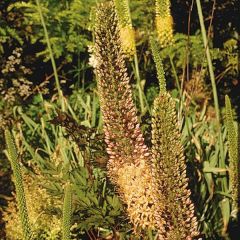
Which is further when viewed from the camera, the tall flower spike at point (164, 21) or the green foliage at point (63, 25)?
the green foliage at point (63, 25)

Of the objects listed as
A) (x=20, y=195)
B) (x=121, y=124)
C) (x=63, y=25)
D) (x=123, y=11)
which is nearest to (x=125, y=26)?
(x=123, y=11)

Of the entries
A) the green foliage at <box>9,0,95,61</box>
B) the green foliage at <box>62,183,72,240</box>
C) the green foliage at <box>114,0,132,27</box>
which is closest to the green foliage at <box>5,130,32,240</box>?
the green foliage at <box>62,183,72,240</box>

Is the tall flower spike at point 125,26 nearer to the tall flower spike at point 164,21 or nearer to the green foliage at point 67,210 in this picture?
the tall flower spike at point 164,21

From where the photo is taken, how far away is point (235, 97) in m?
5.08

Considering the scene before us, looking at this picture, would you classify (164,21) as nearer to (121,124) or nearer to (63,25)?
(121,124)

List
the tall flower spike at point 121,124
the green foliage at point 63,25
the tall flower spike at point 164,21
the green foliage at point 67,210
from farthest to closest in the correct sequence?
the green foliage at point 63,25, the tall flower spike at point 164,21, the tall flower spike at point 121,124, the green foliage at point 67,210

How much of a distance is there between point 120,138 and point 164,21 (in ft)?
2.51

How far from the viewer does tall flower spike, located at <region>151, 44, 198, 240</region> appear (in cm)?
158

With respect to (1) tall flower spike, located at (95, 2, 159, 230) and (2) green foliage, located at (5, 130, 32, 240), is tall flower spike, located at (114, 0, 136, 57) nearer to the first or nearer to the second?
(1) tall flower spike, located at (95, 2, 159, 230)

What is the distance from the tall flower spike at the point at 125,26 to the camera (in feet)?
8.29

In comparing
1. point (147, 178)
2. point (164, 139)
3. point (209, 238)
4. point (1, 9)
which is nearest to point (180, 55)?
point (1, 9)

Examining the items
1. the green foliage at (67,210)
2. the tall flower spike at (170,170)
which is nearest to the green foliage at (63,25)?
the tall flower spike at (170,170)

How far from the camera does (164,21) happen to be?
2.58 m

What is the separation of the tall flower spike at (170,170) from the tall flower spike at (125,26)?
0.94 meters
